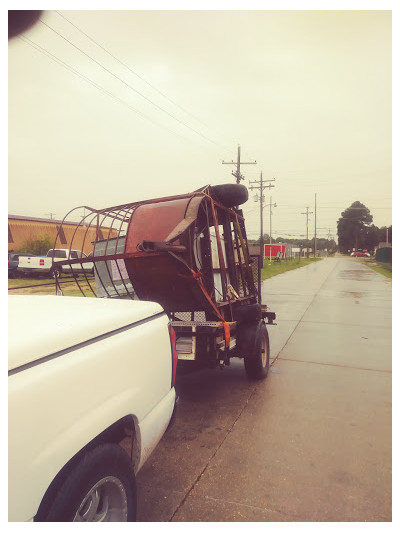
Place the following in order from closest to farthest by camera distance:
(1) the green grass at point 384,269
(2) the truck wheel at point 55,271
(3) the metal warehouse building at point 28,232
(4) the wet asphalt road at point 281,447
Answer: (4) the wet asphalt road at point 281,447 → (2) the truck wheel at point 55,271 → (1) the green grass at point 384,269 → (3) the metal warehouse building at point 28,232

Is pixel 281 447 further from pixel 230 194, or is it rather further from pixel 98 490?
pixel 230 194

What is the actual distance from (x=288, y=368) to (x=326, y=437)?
228cm

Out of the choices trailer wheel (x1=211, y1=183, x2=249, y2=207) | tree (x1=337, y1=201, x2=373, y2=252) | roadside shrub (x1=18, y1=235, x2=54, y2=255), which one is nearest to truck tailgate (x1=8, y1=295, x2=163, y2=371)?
trailer wheel (x1=211, y1=183, x2=249, y2=207)

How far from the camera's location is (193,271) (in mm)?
4094

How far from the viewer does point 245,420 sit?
408cm

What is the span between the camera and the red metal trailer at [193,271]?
4.14m

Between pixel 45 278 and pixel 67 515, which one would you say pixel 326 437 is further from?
pixel 45 278

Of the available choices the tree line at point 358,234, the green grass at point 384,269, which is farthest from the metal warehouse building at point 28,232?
the tree line at point 358,234

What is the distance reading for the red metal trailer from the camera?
414 cm

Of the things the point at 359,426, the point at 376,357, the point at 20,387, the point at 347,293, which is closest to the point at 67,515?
the point at 20,387

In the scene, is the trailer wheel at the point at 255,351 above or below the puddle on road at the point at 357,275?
below

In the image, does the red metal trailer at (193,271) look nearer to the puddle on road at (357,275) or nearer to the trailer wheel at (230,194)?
the trailer wheel at (230,194)

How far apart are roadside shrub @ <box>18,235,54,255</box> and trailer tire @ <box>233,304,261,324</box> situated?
34.2 meters

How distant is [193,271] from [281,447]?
190 cm
